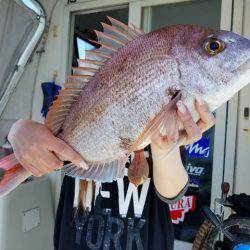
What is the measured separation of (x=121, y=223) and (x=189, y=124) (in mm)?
612

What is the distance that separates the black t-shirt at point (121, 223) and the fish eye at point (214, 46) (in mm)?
636

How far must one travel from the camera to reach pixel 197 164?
107 inches

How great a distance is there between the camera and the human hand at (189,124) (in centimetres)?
91

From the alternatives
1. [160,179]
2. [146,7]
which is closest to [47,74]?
[146,7]

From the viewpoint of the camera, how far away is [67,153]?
1.00 meters

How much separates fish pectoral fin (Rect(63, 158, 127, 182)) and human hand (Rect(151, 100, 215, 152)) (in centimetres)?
12

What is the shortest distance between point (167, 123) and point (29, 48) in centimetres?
274

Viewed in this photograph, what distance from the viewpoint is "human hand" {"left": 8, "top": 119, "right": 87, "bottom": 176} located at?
1010 millimetres

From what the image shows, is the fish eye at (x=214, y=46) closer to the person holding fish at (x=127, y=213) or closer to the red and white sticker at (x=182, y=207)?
the person holding fish at (x=127, y=213)

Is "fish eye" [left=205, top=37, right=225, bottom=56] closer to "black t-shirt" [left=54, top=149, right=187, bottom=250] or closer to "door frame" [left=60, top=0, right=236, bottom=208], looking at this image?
"black t-shirt" [left=54, top=149, right=187, bottom=250]

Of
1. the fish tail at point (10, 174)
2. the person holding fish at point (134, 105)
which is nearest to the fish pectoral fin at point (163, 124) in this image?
Result: the person holding fish at point (134, 105)

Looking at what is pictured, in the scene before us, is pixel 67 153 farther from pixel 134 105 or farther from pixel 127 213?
pixel 127 213

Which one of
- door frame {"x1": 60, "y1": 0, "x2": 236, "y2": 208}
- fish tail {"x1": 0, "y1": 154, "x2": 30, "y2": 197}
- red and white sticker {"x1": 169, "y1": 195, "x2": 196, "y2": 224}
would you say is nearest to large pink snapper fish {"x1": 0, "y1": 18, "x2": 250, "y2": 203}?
fish tail {"x1": 0, "y1": 154, "x2": 30, "y2": 197}

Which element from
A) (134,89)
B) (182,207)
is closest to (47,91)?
(182,207)
